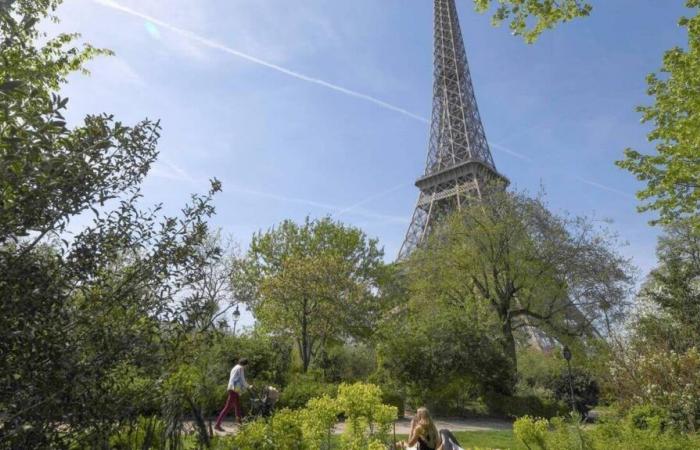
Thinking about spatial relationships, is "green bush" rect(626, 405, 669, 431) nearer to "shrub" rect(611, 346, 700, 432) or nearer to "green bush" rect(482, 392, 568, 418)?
"shrub" rect(611, 346, 700, 432)

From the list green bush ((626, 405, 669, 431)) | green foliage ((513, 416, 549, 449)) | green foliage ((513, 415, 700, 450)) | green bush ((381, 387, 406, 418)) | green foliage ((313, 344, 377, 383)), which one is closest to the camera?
green foliage ((513, 415, 700, 450))

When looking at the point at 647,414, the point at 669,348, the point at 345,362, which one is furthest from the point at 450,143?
the point at 647,414

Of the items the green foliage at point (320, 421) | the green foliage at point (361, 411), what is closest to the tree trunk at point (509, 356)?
the green foliage at point (361, 411)

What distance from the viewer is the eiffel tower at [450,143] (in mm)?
45312

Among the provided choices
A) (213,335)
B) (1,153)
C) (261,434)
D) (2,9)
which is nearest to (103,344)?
(213,335)

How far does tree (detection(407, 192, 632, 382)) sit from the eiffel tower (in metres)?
16.4

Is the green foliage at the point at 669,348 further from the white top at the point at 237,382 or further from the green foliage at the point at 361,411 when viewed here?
the white top at the point at 237,382

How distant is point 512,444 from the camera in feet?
35.8

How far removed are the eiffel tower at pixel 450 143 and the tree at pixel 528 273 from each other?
16.4m

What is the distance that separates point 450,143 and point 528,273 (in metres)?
31.8

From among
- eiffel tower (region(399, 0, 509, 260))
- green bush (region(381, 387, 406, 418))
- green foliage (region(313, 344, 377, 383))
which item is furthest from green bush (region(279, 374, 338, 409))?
eiffel tower (region(399, 0, 509, 260))

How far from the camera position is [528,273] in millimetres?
22125

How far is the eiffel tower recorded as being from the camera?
45312 millimetres

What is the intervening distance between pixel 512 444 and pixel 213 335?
9628 millimetres
